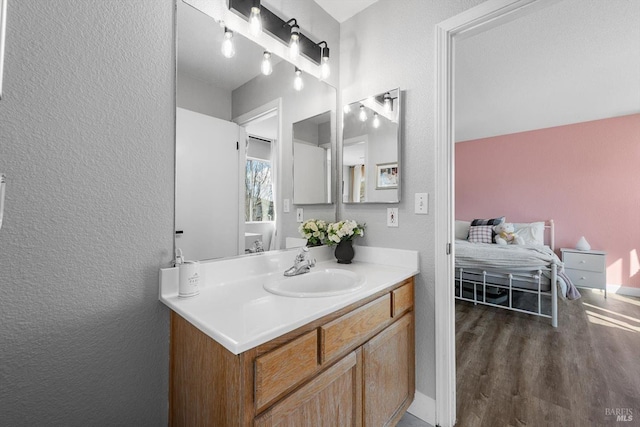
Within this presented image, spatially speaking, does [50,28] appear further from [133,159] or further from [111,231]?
[111,231]

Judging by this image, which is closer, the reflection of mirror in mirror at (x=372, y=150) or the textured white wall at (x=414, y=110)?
the textured white wall at (x=414, y=110)

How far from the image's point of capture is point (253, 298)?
104 cm

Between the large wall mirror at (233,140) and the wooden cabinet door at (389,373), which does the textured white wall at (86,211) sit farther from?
the wooden cabinet door at (389,373)

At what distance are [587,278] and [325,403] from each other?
4.72 m

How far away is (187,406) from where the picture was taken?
952 mm

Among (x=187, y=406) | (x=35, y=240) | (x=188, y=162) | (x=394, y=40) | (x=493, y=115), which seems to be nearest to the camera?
(x=35, y=240)

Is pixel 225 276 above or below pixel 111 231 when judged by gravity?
below

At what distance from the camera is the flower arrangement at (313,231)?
1.73m

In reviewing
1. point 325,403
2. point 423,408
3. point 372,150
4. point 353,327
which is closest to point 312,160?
point 372,150

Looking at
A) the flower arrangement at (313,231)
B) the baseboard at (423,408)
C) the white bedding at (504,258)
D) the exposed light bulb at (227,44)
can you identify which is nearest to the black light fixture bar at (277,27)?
the exposed light bulb at (227,44)

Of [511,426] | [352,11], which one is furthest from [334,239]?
[352,11]

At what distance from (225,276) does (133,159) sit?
60 centimetres

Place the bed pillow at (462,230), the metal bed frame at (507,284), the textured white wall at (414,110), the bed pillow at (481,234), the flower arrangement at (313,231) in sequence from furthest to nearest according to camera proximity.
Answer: the bed pillow at (462,230) → the bed pillow at (481,234) → the metal bed frame at (507,284) → the flower arrangement at (313,231) → the textured white wall at (414,110)

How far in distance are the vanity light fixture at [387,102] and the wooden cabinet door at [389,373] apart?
1.19m
